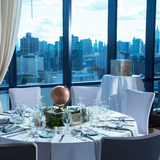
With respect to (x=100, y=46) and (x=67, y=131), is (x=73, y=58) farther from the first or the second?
(x=67, y=131)

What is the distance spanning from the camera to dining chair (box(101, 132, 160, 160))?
1.46m

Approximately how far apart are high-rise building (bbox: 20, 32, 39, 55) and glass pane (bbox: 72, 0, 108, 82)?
818mm

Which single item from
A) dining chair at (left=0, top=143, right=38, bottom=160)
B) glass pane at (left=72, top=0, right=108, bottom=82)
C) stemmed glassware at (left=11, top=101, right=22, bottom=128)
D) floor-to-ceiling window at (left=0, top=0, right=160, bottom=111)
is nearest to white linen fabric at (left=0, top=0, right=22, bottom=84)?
floor-to-ceiling window at (left=0, top=0, right=160, bottom=111)

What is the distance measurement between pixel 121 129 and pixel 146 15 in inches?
152

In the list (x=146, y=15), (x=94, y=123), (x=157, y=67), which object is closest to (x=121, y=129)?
(x=94, y=123)

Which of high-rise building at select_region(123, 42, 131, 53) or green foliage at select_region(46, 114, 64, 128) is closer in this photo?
green foliage at select_region(46, 114, 64, 128)

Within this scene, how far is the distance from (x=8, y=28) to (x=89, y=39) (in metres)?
1.77

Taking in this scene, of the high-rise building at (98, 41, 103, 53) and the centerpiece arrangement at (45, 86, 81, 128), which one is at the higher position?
the high-rise building at (98, 41, 103, 53)

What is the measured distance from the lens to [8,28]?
4074 mm

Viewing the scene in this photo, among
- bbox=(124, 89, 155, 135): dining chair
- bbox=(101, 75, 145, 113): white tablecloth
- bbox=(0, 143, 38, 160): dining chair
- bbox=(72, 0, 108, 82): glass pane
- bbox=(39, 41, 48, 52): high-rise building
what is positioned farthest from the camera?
bbox=(72, 0, 108, 82): glass pane

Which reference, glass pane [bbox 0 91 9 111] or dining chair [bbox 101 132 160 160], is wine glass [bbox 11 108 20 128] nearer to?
dining chair [bbox 101 132 160 160]

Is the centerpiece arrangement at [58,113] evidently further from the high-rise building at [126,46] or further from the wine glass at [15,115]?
the high-rise building at [126,46]

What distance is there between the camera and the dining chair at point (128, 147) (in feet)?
4.81

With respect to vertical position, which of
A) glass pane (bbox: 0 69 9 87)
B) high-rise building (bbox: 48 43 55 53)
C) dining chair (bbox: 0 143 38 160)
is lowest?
dining chair (bbox: 0 143 38 160)
